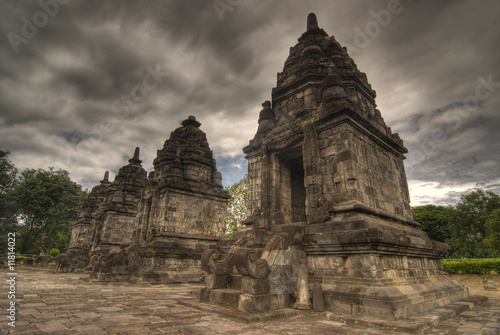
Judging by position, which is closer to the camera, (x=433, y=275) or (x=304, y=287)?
(x=304, y=287)

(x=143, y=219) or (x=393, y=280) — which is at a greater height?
(x=143, y=219)

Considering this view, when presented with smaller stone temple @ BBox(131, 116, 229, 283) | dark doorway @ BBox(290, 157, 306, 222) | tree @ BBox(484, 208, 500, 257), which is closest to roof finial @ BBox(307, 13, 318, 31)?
dark doorway @ BBox(290, 157, 306, 222)

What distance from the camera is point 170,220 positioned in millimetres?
13977

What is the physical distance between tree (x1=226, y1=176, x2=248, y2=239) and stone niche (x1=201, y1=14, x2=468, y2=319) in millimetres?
23017

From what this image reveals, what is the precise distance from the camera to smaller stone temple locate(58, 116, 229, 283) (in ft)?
42.5

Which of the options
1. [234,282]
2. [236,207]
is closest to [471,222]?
[236,207]

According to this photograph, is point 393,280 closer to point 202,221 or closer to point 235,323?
point 235,323

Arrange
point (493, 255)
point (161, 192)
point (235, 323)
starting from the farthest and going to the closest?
1. point (493, 255)
2. point (161, 192)
3. point (235, 323)

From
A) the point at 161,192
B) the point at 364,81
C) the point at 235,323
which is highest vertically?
the point at 364,81

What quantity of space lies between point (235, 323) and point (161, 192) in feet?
37.3

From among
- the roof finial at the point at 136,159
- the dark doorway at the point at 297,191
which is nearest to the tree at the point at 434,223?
the dark doorway at the point at 297,191

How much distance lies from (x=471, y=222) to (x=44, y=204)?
54.8 m

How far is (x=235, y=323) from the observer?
14.8 feet

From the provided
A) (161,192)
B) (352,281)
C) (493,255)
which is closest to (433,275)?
(352,281)
